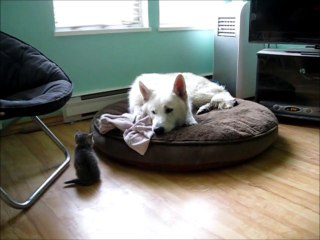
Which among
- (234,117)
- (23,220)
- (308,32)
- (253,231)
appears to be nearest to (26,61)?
(23,220)

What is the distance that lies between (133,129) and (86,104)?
1076 millimetres

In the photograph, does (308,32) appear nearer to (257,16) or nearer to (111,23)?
(257,16)

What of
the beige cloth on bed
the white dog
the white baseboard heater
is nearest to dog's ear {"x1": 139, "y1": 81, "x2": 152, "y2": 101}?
the white dog

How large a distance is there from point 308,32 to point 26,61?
2.29 metres

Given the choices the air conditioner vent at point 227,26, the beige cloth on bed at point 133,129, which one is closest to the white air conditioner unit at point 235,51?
the air conditioner vent at point 227,26

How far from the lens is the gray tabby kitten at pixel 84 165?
1.84 meters

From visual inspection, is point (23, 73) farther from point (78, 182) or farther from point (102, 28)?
point (102, 28)

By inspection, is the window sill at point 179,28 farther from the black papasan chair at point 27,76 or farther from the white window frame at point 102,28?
the black papasan chair at point 27,76

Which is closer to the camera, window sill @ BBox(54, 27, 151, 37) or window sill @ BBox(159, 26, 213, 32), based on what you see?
window sill @ BBox(54, 27, 151, 37)

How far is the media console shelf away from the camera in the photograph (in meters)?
2.78

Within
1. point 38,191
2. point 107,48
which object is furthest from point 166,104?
point 107,48

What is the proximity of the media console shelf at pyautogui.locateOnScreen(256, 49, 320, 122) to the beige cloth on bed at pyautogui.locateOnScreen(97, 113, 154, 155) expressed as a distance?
4.57 feet

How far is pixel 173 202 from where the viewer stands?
169 cm

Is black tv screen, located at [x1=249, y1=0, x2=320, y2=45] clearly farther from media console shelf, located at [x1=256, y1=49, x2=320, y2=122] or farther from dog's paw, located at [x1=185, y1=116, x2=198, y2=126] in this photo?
dog's paw, located at [x1=185, y1=116, x2=198, y2=126]
